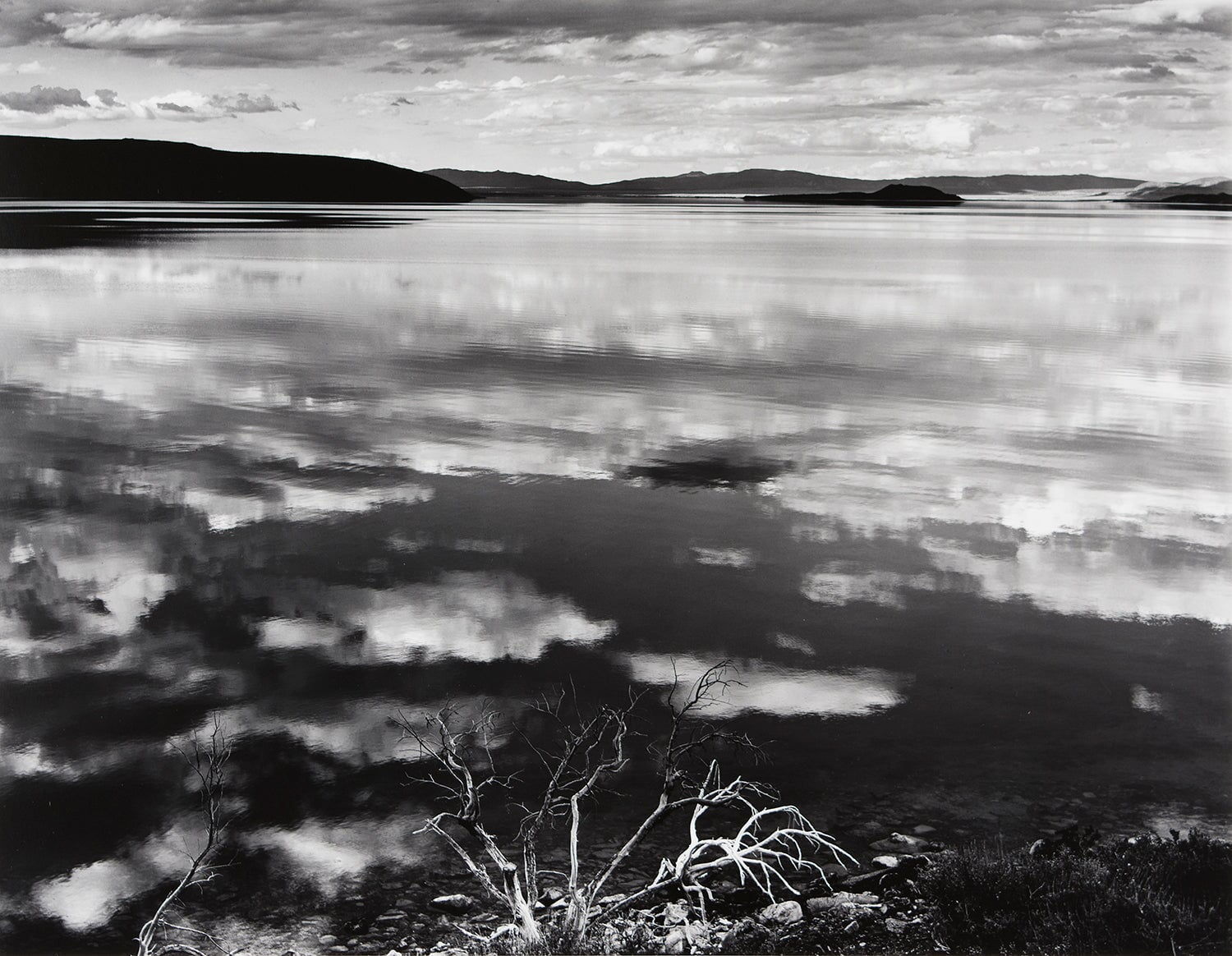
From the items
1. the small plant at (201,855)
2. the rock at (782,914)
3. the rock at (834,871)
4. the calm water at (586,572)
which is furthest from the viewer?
the calm water at (586,572)

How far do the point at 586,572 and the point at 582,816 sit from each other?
19.3ft

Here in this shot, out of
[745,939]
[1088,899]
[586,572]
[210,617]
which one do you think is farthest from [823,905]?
[210,617]

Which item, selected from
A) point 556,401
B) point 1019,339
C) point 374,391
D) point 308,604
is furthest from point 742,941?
point 1019,339

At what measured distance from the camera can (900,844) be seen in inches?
376

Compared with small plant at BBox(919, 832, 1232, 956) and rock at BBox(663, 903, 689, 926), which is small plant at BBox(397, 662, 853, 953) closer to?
rock at BBox(663, 903, 689, 926)

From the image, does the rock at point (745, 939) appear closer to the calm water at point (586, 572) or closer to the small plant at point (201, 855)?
the calm water at point (586, 572)

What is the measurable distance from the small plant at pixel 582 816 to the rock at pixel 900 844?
40cm

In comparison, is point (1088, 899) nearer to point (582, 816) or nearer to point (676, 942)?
point (676, 942)

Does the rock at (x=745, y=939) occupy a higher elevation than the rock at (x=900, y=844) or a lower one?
lower

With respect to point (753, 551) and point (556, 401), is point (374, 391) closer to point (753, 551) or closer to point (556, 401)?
point (556, 401)

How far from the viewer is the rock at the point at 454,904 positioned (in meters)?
8.69

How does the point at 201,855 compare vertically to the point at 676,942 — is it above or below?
above

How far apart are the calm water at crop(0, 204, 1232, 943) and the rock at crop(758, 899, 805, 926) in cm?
120

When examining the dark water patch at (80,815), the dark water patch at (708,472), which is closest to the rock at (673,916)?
the dark water patch at (80,815)
